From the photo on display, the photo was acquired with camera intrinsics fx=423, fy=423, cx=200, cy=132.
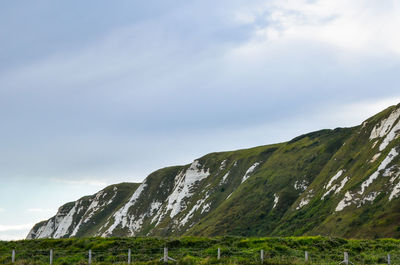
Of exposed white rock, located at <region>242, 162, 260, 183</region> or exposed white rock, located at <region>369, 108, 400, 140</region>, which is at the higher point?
exposed white rock, located at <region>369, 108, 400, 140</region>

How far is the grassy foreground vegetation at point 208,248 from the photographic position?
38.7 m

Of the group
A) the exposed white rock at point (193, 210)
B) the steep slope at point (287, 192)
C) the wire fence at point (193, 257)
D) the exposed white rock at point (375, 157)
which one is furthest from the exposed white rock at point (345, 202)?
the exposed white rock at point (193, 210)

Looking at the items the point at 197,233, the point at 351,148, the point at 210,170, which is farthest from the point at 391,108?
the point at 210,170

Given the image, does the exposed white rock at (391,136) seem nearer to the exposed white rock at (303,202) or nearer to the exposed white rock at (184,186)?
the exposed white rock at (303,202)

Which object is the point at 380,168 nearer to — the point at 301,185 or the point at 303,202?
the point at 303,202

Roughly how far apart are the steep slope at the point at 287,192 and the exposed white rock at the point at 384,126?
0.34 metres

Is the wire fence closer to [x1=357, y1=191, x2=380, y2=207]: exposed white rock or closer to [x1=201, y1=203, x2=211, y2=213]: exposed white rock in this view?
[x1=357, y1=191, x2=380, y2=207]: exposed white rock

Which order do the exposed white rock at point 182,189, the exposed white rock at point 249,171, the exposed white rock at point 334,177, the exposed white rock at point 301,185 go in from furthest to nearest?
the exposed white rock at point 182,189 → the exposed white rock at point 249,171 → the exposed white rock at point 301,185 → the exposed white rock at point 334,177

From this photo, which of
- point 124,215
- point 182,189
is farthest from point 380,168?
point 124,215

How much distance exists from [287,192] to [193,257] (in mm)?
93268

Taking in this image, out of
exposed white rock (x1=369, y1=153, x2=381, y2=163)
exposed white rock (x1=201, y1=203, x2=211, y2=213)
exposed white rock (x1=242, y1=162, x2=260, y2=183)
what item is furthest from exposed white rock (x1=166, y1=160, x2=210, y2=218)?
exposed white rock (x1=369, y1=153, x2=381, y2=163)

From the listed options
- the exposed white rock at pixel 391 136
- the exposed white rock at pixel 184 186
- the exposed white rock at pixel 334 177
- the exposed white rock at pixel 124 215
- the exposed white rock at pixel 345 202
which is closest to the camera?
the exposed white rock at pixel 345 202

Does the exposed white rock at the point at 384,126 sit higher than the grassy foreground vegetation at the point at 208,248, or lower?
higher

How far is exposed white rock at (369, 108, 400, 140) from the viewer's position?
111 metres
